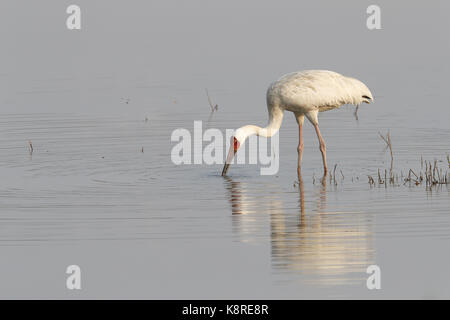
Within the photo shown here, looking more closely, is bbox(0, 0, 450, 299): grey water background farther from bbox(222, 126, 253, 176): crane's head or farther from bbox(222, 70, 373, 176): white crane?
bbox(222, 70, 373, 176): white crane

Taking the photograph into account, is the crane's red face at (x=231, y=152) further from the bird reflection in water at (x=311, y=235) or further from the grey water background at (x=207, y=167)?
the bird reflection in water at (x=311, y=235)

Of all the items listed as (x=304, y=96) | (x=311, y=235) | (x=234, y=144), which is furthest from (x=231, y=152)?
(x=311, y=235)

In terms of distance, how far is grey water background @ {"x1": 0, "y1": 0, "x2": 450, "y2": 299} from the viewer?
34.3 feet

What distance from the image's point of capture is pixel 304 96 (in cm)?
1608

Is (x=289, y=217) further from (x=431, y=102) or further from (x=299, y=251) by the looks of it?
(x=431, y=102)

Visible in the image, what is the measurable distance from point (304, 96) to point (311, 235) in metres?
4.62

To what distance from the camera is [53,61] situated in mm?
29875

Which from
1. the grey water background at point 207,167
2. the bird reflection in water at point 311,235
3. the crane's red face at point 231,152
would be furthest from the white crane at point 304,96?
the bird reflection in water at point 311,235

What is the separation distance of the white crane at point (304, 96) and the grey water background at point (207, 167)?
0.57m

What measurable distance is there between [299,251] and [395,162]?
578 cm

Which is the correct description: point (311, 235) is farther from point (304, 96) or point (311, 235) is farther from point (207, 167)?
point (207, 167)

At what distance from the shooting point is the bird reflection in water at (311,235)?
34.1 ft

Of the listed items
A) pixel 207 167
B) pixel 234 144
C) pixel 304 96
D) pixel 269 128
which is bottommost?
pixel 207 167

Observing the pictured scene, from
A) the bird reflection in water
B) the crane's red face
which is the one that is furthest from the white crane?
the bird reflection in water
